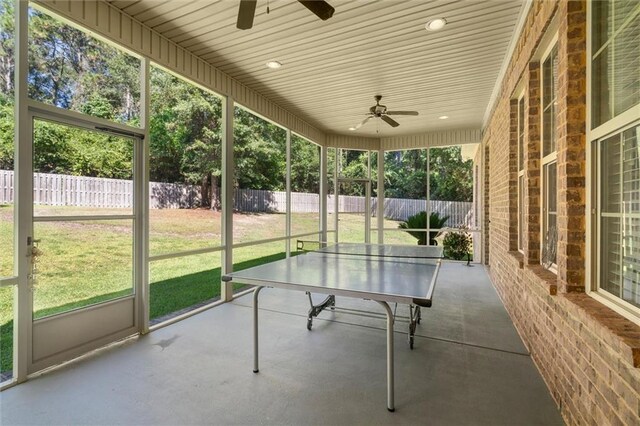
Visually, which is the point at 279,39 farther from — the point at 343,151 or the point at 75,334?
the point at 343,151

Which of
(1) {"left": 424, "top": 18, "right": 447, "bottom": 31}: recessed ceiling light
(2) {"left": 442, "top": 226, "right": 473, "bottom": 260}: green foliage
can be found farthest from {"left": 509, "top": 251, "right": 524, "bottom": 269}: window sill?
(2) {"left": 442, "top": 226, "right": 473, "bottom": 260}: green foliage

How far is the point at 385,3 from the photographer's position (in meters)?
2.76

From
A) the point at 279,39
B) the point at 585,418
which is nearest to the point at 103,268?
the point at 279,39

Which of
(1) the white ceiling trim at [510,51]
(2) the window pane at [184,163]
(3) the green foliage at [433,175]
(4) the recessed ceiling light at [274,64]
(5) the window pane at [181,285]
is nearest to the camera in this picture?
(1) the white ceiling trim at [510,51]

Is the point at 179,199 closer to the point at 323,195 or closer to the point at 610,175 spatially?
the point at 323,195

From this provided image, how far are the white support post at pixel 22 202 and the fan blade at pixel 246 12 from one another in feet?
5.49

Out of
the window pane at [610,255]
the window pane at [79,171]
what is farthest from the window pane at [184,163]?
the window pane at [610,255]

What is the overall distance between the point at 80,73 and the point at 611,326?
14.3 feet

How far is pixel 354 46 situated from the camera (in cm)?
347

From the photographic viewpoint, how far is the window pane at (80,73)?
2592mm

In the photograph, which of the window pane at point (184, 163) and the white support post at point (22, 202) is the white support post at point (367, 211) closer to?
the window pane at point (184, 163)

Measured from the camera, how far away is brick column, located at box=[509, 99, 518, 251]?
372 centimetres

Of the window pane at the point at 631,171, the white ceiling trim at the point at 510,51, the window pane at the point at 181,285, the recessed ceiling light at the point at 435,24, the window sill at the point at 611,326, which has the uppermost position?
the recessed ceiling light at the point at 435,24

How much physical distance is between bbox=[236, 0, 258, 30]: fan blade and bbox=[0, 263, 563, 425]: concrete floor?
105 inches
